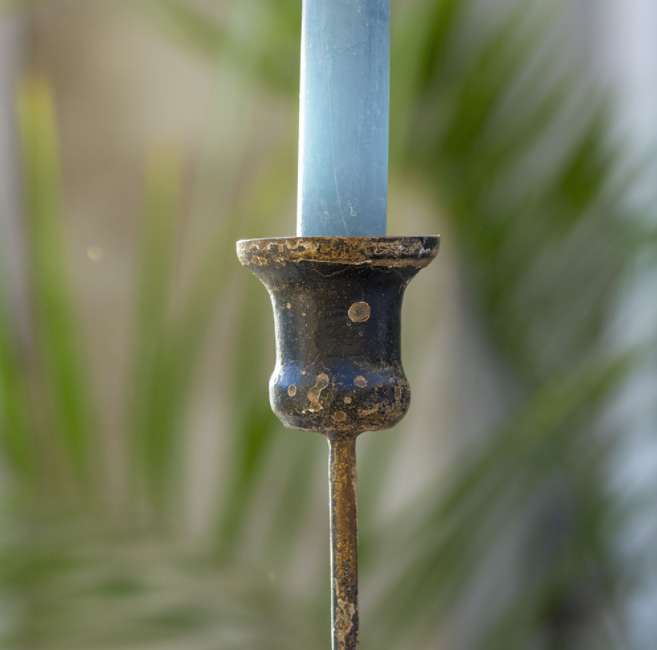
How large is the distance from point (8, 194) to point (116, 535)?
1.08ft

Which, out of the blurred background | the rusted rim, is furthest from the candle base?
the blurred background

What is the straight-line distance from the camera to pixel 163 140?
59 centimetres

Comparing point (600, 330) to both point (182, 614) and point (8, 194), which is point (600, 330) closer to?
point (182, 614)

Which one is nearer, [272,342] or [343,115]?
[343,115]

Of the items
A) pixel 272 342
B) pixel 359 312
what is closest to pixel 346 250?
pixel 359 312

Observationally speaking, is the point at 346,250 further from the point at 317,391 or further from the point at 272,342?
the point at 272,342

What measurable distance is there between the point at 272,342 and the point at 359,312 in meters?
0.35

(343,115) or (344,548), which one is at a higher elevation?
(343,115)

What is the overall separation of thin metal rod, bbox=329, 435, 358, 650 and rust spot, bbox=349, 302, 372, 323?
0.15 feet

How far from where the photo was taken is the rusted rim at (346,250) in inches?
8.7

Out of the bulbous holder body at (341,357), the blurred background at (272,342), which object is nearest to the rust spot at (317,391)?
the bulbous holder body at (341,357)

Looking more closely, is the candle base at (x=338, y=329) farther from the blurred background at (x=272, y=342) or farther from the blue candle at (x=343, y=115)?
the blurred background at (x=272, y=342)

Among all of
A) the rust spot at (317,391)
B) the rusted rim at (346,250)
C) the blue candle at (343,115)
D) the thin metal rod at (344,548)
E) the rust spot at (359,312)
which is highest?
the blue candle at (343,115)

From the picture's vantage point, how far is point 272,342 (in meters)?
0.59
